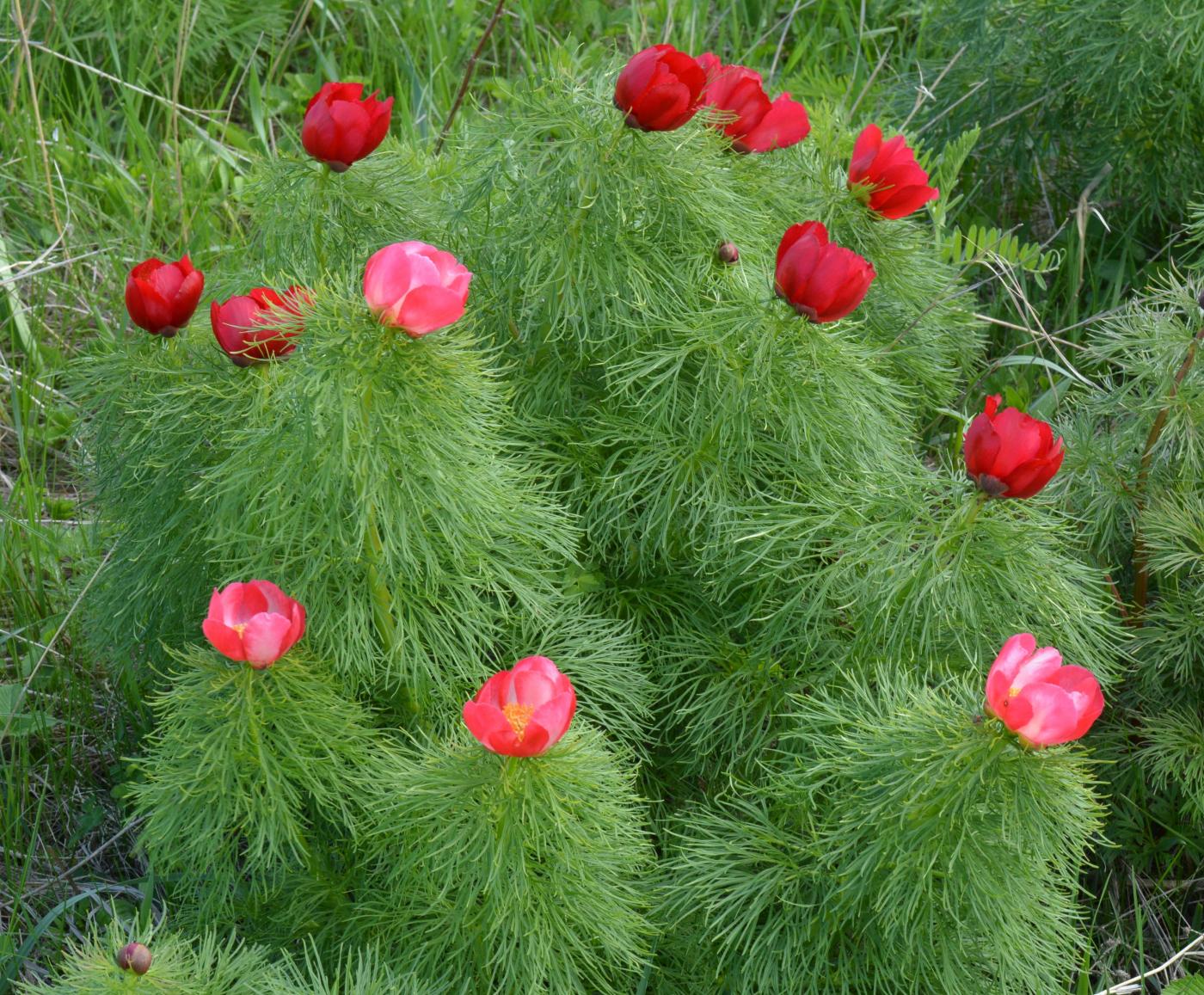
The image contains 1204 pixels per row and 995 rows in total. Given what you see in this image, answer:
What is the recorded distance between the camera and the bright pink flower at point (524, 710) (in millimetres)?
1126

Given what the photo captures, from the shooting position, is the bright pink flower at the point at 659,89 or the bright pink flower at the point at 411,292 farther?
the bright pink flower at the point at 659,89

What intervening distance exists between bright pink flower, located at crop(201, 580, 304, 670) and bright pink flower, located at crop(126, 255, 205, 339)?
45cm

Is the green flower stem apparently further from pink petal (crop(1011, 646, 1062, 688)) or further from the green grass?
pink petal (crop(1011, 646, 1062, 688))

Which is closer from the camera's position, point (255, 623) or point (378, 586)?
point (255, 623)

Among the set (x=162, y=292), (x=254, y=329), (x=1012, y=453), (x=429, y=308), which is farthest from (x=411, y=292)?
(x=1012, y=453)

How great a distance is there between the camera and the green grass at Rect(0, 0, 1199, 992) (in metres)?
1.89

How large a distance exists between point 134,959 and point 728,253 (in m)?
0.95

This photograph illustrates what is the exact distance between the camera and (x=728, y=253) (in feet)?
5.01

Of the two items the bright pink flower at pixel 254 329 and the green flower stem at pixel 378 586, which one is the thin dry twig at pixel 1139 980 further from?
the bright pink flower at pixel 254 329

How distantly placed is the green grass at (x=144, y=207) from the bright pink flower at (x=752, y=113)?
0.16m

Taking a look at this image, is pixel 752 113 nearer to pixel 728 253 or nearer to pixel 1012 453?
pixel 728 253

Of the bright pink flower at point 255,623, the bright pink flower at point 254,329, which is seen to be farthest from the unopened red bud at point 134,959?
the bright pink flower at point 254,329

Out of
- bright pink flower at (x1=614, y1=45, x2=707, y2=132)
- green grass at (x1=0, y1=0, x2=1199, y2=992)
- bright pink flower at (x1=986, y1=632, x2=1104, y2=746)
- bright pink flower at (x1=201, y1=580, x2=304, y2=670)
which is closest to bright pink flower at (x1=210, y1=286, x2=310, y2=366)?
bright pink flower at (x1=201, y1=580, x2=304, y2=670)

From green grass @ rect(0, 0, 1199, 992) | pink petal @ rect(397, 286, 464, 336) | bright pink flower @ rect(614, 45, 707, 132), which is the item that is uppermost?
bright pink flower @ rect(614, 45, 707, 132)
